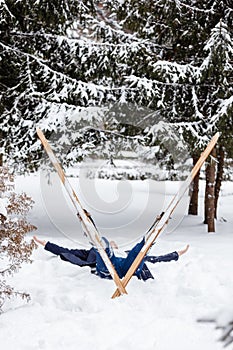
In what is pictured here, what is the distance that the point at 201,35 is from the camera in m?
6.76

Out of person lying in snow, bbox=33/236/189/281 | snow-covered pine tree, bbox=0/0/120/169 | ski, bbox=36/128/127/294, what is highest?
snow-covered pine tree, bbox=0/0/120/169

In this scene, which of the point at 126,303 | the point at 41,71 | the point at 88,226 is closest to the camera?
the point at 126,303

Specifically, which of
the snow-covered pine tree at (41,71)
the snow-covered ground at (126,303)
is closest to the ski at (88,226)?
the snow-covered ground at (126,303)

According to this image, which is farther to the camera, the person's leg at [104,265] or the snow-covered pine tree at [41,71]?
the snow-covered pine tree at [41,71]

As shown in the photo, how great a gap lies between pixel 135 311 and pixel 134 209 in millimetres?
5983

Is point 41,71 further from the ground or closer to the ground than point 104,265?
further from the ground

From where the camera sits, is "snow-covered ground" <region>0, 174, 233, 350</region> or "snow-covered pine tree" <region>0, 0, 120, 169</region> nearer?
"snow-covered ground" <region>0, 174, 233, 350</region>

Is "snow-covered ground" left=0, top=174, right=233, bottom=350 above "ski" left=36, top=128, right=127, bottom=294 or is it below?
below

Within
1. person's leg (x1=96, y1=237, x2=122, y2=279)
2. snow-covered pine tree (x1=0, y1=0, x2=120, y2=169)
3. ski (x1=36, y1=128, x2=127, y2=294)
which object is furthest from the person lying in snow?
snow-covered pine tree (x1=0, y1=0, x2=120, y2=169)

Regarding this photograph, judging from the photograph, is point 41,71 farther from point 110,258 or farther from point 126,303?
point 126,303

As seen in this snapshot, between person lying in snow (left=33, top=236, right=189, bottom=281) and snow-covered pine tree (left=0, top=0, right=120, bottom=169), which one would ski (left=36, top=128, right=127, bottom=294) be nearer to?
person lying in snow (left=33, top=236, right=189, bottom=281)

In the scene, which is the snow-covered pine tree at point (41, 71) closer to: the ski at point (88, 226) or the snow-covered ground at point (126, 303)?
the snow-covered ground at point (126, 303)

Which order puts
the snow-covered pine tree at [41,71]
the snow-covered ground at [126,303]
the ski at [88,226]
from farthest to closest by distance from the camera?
the snow-covered pine tree at [41,71]
the ski at [88,226]
the snow-covered ground at [126,303]

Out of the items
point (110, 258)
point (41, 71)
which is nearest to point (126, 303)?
point (110, 258)
